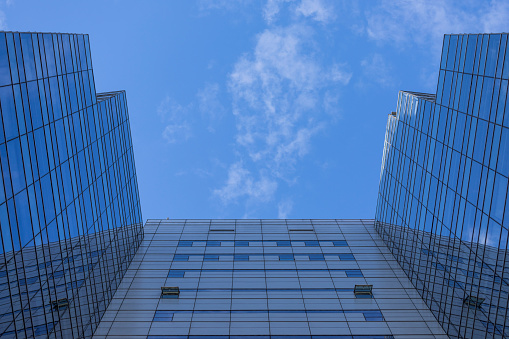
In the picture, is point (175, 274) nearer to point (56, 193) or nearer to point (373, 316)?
point (56, 193)

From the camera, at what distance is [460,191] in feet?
124

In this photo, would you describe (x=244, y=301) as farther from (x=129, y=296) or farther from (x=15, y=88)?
(x=15, y=88)

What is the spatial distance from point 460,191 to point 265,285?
1883 cm

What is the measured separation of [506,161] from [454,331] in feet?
46.3

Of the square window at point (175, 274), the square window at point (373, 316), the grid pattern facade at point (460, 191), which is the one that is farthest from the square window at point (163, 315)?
the grid pattern facade at point (460, 191)

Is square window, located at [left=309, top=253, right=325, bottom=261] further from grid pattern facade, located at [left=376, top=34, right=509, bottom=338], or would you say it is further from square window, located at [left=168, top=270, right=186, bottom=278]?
square window, located at [left=168, top=270, right=186, bottom=278]

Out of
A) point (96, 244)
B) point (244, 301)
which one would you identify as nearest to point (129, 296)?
point (96, 244)

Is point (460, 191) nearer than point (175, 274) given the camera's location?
Yes

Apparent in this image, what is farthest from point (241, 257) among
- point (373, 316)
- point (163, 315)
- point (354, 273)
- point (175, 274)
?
point (373, 316)

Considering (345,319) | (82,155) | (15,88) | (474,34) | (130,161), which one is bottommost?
(345,319)

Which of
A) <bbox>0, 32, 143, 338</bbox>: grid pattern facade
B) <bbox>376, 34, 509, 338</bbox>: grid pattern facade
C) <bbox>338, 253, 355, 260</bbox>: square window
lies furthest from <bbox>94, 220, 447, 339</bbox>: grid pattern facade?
<bbox>0, 32, 143, 338</bbox>: grid pattern facade

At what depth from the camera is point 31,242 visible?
94.4 ft

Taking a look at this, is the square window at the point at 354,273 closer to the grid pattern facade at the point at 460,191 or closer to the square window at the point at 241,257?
the grid pattern facade at the point at 460,191

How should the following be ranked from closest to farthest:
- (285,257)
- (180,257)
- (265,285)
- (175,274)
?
(265,285), (175,274), (285,257), (180,257)
